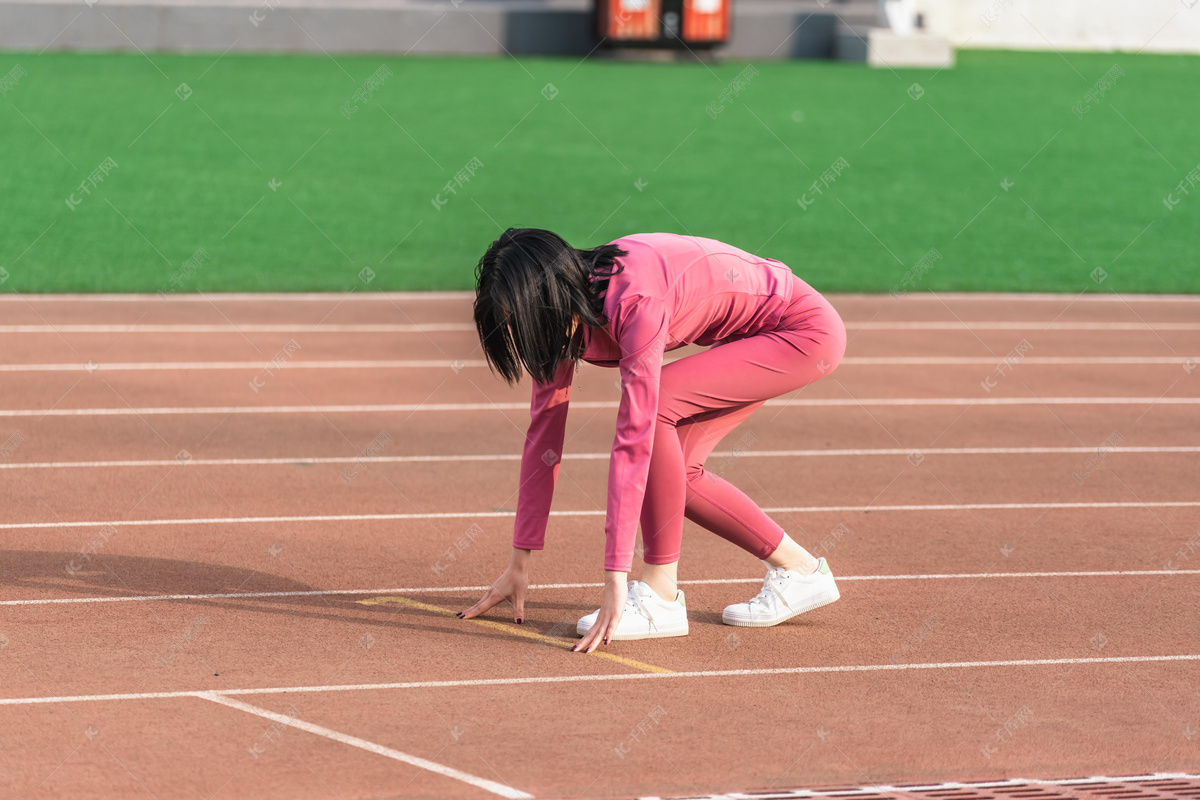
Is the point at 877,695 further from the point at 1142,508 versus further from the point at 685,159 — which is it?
the point at 685,159

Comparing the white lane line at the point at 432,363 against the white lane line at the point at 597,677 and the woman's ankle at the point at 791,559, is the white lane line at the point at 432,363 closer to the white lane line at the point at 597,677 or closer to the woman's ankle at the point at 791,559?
the woman's ankle at the point at 791,559

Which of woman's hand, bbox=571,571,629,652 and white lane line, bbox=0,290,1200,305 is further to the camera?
white lane line, bbox=0,290,1200,305

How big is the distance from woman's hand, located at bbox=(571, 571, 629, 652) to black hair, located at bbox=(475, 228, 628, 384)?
0.62 m

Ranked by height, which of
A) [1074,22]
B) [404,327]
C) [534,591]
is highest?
[1074,22]

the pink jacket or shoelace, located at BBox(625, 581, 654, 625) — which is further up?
the pink jacket

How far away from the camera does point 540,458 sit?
4445mm

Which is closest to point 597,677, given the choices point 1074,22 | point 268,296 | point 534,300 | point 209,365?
point 534,300

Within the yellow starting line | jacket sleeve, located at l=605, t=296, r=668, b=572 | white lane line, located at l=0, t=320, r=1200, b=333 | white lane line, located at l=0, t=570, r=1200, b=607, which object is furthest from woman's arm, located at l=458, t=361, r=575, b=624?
white lane line, located at l=0, t=320, r=1200, b=333

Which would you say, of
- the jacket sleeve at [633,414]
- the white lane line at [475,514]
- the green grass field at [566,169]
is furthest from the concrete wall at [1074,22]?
the jacket sleeve at [633,414]

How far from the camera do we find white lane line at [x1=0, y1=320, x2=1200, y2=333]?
32.3ft

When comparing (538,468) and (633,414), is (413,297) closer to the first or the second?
(538,468)

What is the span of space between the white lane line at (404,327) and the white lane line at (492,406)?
2060 mm

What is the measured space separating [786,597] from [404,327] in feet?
19.7

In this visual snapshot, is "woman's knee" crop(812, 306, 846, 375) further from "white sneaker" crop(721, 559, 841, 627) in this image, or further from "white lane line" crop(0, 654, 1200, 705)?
"white lane line" crop(0, 654, 1200, 705)
